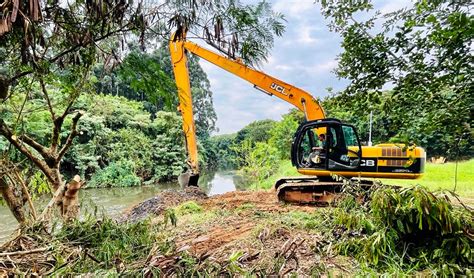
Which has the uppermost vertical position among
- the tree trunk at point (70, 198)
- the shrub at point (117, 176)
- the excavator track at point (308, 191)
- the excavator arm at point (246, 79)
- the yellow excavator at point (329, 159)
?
the excavator arm at point (246, 79)

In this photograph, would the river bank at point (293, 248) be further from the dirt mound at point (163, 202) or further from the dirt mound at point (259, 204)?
the dirt mound at point (163, 202)

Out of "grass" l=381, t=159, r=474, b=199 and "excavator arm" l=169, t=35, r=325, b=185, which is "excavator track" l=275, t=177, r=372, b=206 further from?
"grass" l=381, t=159, r=474, b=199

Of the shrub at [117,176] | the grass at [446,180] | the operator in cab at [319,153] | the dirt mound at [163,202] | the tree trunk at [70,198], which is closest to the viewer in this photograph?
the tree trunk at [70,198]

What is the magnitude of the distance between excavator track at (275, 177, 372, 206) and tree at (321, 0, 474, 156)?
13.4 ft

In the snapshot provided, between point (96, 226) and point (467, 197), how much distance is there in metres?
6.94

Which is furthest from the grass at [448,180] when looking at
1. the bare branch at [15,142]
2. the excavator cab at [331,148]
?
the bare branch at [15,142]

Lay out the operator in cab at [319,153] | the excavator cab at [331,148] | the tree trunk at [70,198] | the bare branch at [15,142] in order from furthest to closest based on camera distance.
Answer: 1. the operator in cab at [319,153]
2. the excavator cab at [331,148]
3. the tree trunk at [70,198]
4. the bare branch at [15,142]

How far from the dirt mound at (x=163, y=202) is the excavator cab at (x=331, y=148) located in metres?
2.97

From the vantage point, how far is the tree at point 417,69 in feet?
6.61

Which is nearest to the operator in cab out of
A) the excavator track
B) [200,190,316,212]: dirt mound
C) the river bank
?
the excavator track

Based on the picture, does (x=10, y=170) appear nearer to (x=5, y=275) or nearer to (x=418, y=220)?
(x=5, y=275)

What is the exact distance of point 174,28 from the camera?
199 centimetres

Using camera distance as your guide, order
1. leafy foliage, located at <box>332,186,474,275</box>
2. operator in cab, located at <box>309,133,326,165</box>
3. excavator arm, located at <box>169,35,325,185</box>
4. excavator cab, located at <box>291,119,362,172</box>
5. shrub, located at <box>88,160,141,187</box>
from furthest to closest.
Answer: shrub, located at <box>88,160,141,187</box>, excavator arm, located at <box>169,35,325,185</box>, operator in cab, located at <box>309,133,326,165</box>, excavator cab, located at <box>291,119,362,172</box>, leafy foliage, located at <box>332,186,474,275</box>

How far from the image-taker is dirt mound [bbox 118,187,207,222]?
7273mm
